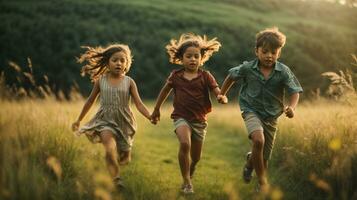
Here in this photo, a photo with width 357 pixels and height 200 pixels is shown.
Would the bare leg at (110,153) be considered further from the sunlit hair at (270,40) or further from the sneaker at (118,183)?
the sunlit hair at (270,40)

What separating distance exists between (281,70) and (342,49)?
30.0 metres

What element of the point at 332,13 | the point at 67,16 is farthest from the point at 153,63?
the point at 332,13

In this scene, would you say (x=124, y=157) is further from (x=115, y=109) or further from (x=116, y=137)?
(x=115, y=109)

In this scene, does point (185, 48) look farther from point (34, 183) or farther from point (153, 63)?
point (153, 63)

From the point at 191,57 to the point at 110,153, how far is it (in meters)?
1.70

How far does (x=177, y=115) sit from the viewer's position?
21.7ft

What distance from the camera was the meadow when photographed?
15.9 ft

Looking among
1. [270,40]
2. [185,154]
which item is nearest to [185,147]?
[185,154]

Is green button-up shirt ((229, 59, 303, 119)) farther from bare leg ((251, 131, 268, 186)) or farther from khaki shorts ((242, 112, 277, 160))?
bare leg ((251, 131, 268, 186))

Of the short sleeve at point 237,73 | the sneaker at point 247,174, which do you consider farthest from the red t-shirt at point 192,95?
the sneaker at point 247,174

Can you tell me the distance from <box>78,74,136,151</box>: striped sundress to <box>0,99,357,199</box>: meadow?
1.34ft

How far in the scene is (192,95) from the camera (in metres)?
6.64

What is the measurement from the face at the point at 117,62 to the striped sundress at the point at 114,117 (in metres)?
0.16

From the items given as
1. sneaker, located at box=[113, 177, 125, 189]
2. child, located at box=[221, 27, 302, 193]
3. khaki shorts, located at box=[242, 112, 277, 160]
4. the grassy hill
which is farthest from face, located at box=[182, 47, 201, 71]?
the grassy hill
